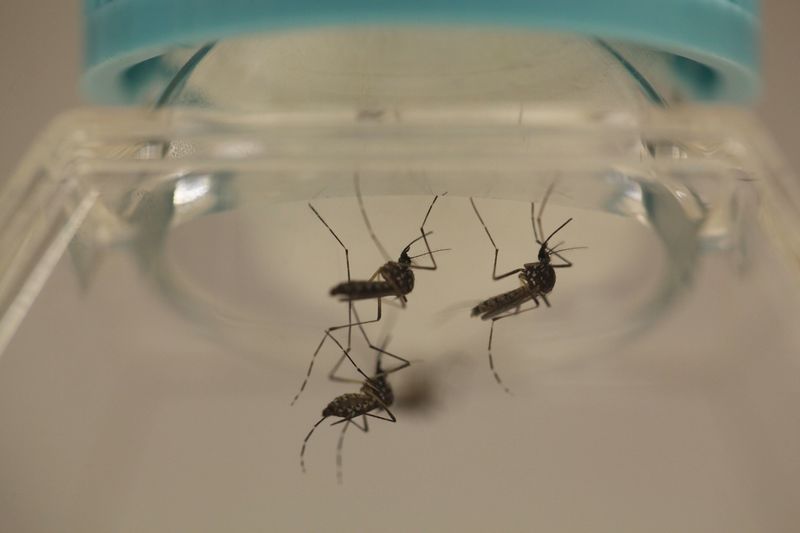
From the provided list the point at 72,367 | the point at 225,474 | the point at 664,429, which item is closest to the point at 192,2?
the point at 72,367

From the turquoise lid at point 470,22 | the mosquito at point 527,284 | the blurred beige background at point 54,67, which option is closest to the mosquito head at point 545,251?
the mosquito at point 527,284

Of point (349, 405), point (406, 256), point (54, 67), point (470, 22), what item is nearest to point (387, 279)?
point (406, 256)

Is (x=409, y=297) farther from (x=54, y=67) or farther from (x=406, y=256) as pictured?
(x=54, y=67)

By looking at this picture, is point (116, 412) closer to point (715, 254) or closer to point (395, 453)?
point (395, 453)

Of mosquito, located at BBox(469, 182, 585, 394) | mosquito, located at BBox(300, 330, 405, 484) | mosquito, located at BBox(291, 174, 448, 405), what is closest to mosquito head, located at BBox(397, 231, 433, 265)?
mosquito, located at BBox(291, 174, 448, 405)

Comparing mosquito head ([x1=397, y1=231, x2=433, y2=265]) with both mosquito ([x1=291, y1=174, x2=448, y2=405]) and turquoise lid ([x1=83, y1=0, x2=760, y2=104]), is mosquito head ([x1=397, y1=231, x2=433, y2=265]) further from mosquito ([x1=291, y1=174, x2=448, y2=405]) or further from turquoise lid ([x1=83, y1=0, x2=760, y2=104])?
turquoise lid ([x1=83, y1=0, x2=760, y2=104])
